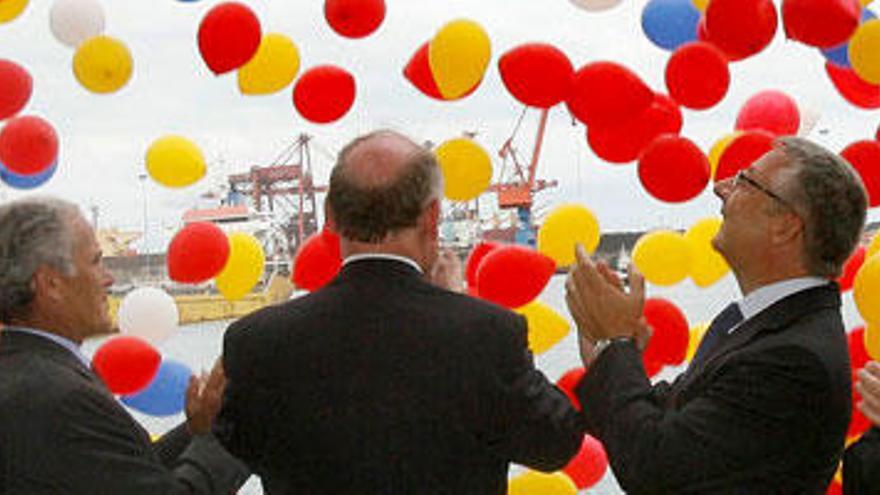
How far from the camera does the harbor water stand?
2451 mm

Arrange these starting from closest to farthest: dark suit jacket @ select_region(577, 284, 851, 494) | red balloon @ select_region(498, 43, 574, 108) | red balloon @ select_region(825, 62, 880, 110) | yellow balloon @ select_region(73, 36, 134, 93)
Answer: dark suit jacket @ select_region(577, 284, 851, 494)
red balloon @ select_region(498, 43, 574, 108)
red balloon @ select_region(825, 62, 880, 110)
yellow balloon @ select_region(73, 36, 134, 93)

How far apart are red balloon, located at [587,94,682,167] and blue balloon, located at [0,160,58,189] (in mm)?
1209

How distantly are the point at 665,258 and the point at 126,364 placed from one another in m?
1.16

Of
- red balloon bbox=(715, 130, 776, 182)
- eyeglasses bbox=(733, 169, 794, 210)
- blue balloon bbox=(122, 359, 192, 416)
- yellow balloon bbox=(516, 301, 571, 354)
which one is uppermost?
eyeglasses bbox=(733, 169, 794, 210)

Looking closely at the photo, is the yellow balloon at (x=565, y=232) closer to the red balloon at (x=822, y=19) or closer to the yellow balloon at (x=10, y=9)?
the red balloon at (x=822, y=19)

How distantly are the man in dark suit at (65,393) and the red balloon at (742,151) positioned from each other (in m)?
1.09

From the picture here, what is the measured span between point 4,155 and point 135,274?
1.43 ft

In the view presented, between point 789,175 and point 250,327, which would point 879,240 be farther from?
point 250,327

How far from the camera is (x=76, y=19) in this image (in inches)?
96.3

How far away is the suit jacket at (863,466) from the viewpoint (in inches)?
59.4

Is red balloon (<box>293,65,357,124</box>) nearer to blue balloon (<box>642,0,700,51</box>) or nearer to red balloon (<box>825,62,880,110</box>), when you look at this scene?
blue balloon (<box>642,0,700,51</box>)

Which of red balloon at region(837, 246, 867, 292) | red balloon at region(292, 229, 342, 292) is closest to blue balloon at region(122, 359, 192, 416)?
red balloon at region(292, 229, 342, 292)

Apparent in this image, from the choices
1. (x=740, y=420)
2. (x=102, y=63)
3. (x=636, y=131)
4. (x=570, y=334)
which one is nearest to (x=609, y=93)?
(x=636, y=131)

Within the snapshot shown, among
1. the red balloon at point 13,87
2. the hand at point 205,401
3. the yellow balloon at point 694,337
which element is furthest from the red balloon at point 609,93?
the red balloon at point 13,87
